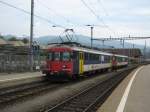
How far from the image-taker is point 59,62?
2853cm

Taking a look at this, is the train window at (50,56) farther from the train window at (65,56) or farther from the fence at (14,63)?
the fence at (14,63)

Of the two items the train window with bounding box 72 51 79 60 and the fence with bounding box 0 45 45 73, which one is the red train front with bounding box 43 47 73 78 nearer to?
the train window with bounding box 72 51 79 60

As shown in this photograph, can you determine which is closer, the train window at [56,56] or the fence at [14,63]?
the train window at [56,56]

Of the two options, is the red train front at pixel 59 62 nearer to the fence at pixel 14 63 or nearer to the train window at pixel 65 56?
the train window at pixel 65 56

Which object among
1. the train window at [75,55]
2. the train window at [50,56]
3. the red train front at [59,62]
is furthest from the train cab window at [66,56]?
the train window at [50,56]

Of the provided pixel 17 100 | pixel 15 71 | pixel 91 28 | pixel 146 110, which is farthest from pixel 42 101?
pixel 91 28

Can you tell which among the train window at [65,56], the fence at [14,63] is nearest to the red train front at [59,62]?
the train window at [65,56]

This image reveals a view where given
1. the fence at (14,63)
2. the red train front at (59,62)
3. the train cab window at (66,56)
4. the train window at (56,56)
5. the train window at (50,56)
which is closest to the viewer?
the red train front at (59,62)

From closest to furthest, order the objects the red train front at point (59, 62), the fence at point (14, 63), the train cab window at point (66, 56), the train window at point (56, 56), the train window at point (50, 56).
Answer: the red train front at point (59, 62)
the train cab window at point (66, 56)
the train window at point (56, 56)
the train window at point (50, 56)
the fence at point (14, 63)

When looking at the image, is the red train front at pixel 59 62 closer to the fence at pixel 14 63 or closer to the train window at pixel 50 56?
the train window at pixel 50 56

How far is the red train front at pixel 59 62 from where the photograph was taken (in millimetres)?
28094

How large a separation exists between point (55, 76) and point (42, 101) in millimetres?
11183

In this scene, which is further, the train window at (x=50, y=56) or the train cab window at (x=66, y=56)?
the train window at (x=50, y=56)

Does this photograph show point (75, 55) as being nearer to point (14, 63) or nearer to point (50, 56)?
point (50, 56)
